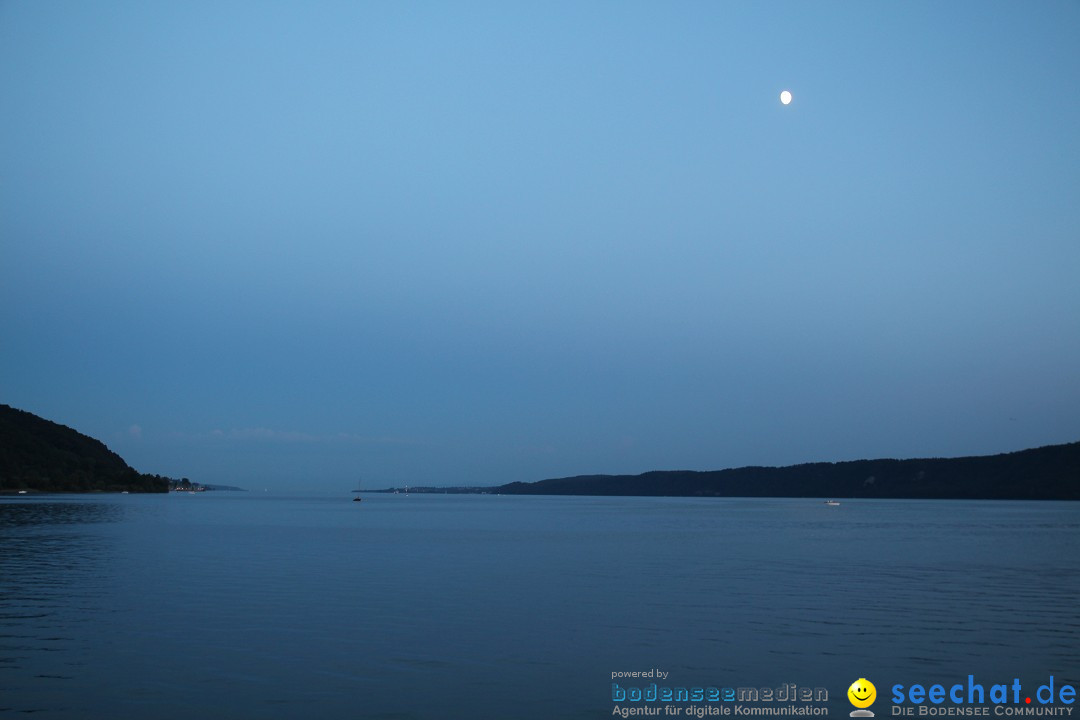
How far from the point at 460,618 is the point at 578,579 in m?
13.8

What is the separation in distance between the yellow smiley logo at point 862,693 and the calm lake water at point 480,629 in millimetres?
238

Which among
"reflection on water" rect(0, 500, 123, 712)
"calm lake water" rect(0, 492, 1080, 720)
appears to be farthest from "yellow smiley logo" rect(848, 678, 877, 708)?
"reflection on water" rect(0, 500, 123, 712)

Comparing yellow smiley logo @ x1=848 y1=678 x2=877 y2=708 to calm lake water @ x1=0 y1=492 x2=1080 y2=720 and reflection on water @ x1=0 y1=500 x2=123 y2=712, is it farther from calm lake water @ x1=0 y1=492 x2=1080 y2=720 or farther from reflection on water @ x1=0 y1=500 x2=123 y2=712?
reflection on water @ x1=0 y1=500 x2=123 y2=712

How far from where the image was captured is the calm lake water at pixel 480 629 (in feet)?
64.0

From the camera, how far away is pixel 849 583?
4150 centimetres

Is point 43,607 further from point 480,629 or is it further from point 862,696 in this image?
point 862,696

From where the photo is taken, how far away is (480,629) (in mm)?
27719

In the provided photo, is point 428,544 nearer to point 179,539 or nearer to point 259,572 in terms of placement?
point 179,539

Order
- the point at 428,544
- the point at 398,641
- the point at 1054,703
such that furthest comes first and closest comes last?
the point at 428,544 → the point at 398,641 → the point at 1054,703

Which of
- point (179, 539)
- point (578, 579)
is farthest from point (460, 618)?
point (179, 539)

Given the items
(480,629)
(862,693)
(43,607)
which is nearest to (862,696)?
(862,693)

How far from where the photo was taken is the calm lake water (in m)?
19.5

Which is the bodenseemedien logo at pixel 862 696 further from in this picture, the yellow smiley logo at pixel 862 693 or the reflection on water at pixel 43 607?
the reflection on water at pixel 43 607

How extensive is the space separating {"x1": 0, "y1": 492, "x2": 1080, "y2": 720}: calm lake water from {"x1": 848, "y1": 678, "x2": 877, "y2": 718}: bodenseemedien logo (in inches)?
9.0
